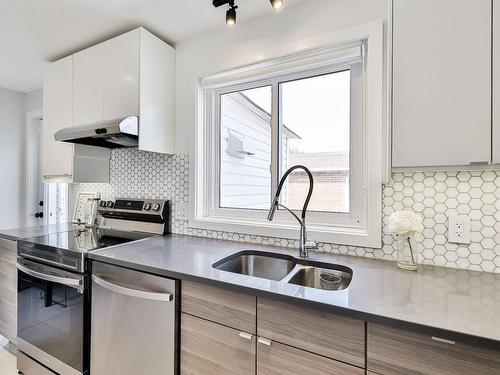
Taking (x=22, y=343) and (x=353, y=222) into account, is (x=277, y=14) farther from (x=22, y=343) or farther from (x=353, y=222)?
(x=22, y=343)

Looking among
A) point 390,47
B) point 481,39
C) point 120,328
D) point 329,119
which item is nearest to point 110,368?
point 120,328

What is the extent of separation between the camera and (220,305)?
1074 millimetres

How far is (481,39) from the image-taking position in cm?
94

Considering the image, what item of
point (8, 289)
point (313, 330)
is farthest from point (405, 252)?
point (8, 289)

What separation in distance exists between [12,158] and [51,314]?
7.66ft

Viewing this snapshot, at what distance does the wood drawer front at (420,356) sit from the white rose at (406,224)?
0.49 meters

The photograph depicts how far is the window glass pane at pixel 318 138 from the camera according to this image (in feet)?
5.16

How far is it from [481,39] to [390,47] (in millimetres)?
Result: 294

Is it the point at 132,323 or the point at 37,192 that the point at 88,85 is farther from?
the point at 37,192

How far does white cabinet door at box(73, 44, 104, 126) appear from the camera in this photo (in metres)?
1.92

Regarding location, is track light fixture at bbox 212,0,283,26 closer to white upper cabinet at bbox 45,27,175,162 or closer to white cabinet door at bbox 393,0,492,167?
white cabinet door at bbox 393,0,492,167

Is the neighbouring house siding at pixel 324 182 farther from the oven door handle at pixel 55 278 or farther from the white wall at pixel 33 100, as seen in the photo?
the white wall at pixel 33 100

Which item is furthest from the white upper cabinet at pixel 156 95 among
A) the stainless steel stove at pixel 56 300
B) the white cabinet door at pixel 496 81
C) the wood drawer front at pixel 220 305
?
the white cabinet door at pixel 496 81

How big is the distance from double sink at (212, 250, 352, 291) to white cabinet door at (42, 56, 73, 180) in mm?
1596
